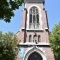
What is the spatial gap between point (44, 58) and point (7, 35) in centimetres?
710

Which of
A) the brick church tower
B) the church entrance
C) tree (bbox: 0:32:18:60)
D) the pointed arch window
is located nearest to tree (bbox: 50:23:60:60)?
tree (bbox: 0:32:18:60)

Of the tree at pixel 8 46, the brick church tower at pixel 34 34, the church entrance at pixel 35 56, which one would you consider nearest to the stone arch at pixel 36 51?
the brick church tower at pixel 34 34

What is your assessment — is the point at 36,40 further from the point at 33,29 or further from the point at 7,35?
the point at 7,35

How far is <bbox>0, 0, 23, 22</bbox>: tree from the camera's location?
11203mm

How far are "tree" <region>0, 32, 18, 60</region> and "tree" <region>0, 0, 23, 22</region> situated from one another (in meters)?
8.28

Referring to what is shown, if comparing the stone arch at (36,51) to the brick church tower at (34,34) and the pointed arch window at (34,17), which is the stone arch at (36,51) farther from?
the pointed arch window at (34,17)

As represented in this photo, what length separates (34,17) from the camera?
105 ft

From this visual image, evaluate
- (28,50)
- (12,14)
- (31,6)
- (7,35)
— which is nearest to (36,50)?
(28,50)

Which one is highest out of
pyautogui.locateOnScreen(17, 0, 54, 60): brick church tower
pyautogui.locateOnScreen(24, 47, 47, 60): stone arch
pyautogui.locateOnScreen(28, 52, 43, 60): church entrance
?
pyautogui.locateOnScreen(17, 0, 54, 60): brick church tower

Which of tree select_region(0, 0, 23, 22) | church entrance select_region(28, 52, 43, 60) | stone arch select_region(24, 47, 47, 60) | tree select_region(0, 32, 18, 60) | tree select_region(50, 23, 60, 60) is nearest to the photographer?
tree select_region(0, 0, 23, 22)

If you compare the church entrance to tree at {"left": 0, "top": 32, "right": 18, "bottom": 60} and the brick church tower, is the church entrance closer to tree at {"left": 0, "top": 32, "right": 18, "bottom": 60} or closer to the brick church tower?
the brick church tower

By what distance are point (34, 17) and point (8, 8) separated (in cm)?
2068

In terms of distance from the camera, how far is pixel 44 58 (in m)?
27.0

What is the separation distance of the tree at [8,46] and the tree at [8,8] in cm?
828
